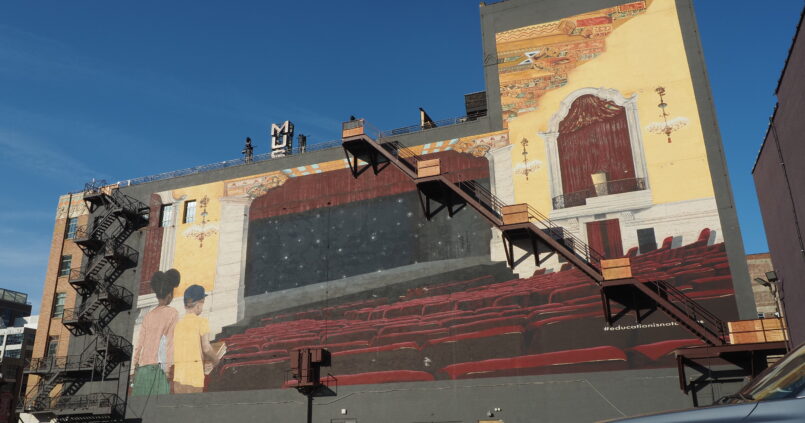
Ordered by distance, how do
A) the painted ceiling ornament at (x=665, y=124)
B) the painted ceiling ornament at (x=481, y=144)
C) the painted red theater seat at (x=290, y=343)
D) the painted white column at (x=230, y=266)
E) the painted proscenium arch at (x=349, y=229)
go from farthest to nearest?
1. the painted white column at (x=230, y=266)
2. the painted red theater seat at (x=290, y=343)
3. the painted ceiling ornament at (x=481, y=144)
4. the painted proscenium arch at (x=349, y=229)
5. the painted ceiling ornament at (x=665, y=124)

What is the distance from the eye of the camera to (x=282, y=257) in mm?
35719

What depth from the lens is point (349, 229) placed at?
3459 centimetres

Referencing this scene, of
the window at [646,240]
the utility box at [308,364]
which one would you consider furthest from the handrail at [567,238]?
the utility box at [308,364]

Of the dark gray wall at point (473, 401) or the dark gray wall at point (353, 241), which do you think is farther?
the dark gray wall at point (353, 241)

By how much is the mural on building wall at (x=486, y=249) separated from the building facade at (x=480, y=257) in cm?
9

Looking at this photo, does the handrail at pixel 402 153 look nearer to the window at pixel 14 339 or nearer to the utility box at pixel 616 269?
the utility box at pixel 616 269

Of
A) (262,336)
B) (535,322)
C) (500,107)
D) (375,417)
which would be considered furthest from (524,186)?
(262,336)

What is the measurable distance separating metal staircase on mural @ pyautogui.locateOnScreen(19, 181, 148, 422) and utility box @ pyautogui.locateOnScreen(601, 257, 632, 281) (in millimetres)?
28068

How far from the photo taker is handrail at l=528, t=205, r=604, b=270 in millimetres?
28891

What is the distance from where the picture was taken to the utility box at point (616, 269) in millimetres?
26672

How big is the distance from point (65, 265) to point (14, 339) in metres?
63.2

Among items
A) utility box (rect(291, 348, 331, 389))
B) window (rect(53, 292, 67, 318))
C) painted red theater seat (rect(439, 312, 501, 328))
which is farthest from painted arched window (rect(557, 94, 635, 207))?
window (rect(53, 292, 67, 318))

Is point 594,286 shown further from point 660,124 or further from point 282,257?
point 282,257

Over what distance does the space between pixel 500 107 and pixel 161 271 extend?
906 inches
